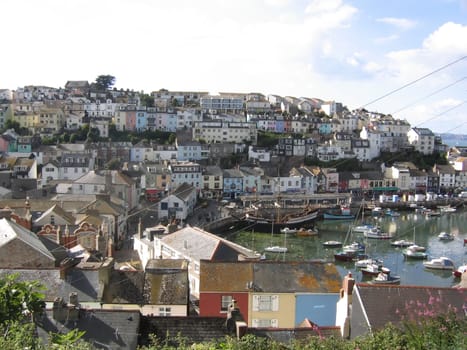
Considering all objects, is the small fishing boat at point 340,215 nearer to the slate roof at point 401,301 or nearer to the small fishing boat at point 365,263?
the small fishing boat at point 365,263

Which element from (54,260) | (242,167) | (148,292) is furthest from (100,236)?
(242,167)

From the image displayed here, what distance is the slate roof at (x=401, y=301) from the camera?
867cm

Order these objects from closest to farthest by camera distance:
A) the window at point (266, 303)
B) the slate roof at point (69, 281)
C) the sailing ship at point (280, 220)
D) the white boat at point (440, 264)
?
the slate roof at point (69, 281) < the window at point (266, 303) < the white boat at point (440, 264) < the sailing ship at point (280, 220)

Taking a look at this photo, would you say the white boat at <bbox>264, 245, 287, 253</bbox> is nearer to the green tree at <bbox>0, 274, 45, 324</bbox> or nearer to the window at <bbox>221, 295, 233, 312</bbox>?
the window at <bbox>221, 295, 233, 312</bbox>

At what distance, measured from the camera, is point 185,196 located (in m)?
39.4

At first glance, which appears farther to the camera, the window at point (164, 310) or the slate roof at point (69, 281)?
the window at point (164, 310)

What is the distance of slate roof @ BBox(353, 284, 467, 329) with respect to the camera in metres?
8.67

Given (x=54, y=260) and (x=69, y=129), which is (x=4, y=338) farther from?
(x=69, y=129)

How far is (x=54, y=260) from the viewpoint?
16797 mm

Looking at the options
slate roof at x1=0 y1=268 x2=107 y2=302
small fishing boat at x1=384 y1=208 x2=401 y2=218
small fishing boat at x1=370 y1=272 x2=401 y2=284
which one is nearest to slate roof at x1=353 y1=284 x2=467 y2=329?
slate roof at x1=0 y1=268 x2=107 y2=302

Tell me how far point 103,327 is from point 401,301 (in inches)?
185

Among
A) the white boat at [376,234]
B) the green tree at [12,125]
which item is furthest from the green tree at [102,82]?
the white boat at [376,234]

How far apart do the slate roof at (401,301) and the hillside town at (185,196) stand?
0.03 m

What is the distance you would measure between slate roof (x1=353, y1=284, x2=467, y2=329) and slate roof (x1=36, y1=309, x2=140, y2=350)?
360 cm
